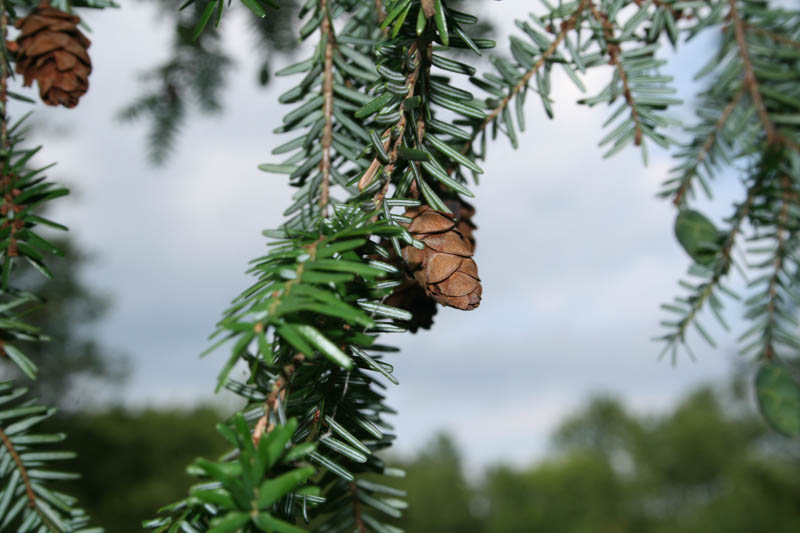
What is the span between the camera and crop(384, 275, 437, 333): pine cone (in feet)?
0.94

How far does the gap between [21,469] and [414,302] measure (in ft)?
0.79

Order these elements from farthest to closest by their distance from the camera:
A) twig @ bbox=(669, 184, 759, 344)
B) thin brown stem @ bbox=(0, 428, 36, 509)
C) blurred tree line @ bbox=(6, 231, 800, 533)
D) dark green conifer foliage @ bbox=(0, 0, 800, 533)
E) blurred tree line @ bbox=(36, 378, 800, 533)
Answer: blurred tree line @ bbox=(36, 378, 800, 533) → blurred tree line @ bbox=(6, 231, 800, 533) → twig @ bbox=(669, 184, 759, 344) → thin brown stem @ bbox=(0, 428, 36, 509) → dark green conifer foliage @ bbox=(0, 0, 800, 533)

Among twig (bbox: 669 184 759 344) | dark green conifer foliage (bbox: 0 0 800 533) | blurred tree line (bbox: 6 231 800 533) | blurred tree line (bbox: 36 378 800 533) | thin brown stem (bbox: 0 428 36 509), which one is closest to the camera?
dark green conifer foliage (bbox: 0 0 800 533)

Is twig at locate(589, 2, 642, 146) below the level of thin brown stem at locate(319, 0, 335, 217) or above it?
above

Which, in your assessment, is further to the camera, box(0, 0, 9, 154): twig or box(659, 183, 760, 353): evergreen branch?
box(659, 183, 760, 353): evergreen branch

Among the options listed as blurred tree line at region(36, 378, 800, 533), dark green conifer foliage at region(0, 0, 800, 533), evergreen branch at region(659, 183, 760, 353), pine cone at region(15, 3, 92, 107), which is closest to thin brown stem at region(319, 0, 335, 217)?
dark green conifer foliage at region(0, 0, 800, 533)

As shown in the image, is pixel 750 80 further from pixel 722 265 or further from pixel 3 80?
pixel 3 80

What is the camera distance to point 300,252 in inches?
8.7

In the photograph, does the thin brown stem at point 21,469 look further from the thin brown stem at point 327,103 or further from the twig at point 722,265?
the twig at point 722,265

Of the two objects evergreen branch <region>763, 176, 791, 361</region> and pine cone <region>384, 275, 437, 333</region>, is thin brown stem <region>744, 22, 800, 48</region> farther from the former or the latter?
pine cone <region>384, 275, 437, 333</region>

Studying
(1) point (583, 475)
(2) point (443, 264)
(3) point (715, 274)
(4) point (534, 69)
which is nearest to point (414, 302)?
(2) point (443, 264)

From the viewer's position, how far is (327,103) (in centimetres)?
35

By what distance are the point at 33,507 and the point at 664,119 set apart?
47 centimetres

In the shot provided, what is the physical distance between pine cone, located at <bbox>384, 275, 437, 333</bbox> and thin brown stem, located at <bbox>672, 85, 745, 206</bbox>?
328mm
